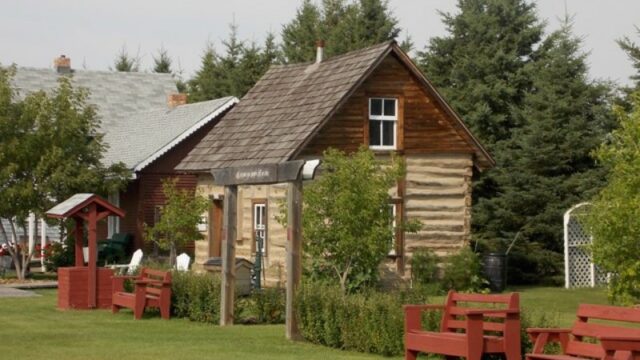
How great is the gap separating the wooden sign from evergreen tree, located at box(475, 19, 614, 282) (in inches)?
659

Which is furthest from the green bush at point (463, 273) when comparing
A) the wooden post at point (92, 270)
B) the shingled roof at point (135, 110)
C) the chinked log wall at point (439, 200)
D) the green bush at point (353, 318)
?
the green bush at point (353, 318)

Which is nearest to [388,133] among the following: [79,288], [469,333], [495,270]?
[495,270]

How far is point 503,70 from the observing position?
1697 inches

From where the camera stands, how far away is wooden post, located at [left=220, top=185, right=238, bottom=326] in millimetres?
21562

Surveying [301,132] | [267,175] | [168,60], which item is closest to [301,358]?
Answer: [267,175]

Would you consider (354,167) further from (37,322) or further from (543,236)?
(543,236)

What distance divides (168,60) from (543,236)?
40629 millimetres

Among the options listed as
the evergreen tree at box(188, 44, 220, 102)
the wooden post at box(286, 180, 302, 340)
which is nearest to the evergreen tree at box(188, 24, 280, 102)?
the evergreen tree at box(188, 44, 220, 102)

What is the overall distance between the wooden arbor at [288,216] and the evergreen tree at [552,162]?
16703 mm

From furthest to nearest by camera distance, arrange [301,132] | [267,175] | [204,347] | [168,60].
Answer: [168,60], [301,132], [267,175], [204,347]

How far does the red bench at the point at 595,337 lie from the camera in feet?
39.4

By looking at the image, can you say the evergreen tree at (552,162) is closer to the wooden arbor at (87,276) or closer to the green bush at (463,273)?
the green bush at (463,273)

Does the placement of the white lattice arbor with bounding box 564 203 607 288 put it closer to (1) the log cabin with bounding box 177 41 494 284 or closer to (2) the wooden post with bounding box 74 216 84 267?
(1) the log cabin with bounding box 177 41 494 284

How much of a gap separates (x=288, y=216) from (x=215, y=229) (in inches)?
686
